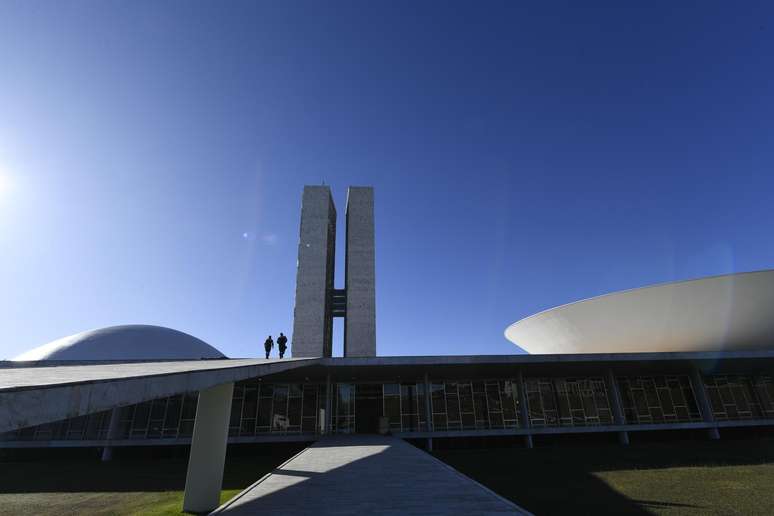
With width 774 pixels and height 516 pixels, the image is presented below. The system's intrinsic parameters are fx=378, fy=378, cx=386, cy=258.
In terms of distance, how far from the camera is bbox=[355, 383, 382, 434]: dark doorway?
20688 mm

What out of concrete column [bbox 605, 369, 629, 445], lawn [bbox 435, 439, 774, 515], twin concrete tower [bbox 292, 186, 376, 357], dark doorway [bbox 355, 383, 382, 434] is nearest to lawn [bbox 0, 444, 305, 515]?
dark doorway [bbox 355, 383, 382, 434]

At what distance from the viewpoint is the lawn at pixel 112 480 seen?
10.3 metres

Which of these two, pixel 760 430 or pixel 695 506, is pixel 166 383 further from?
pixel 760 430

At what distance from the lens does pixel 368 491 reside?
722 centimetres

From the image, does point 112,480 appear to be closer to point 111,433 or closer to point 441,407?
point 111,433

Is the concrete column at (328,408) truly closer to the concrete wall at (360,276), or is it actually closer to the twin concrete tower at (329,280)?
the twin concrete tower at (329,280)

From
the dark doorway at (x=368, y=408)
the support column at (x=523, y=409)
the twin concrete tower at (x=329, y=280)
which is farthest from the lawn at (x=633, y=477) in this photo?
the twin concrete tower at (x=329, y=280)

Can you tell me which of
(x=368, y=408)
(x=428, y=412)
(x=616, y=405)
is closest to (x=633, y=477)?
(x=428, y=412)

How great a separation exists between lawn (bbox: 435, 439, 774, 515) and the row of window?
3209mm

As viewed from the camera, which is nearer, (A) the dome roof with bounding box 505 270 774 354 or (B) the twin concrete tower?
(A) the dome roof with bounding box 505 270 774 354

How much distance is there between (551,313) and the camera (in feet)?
85.7

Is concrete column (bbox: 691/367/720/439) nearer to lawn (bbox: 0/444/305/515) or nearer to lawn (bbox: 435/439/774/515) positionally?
lawn (bbox: 435/439/774/515)

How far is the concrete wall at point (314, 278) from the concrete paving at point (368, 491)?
61.9 ft

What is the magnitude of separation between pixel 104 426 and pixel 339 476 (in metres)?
17.9
